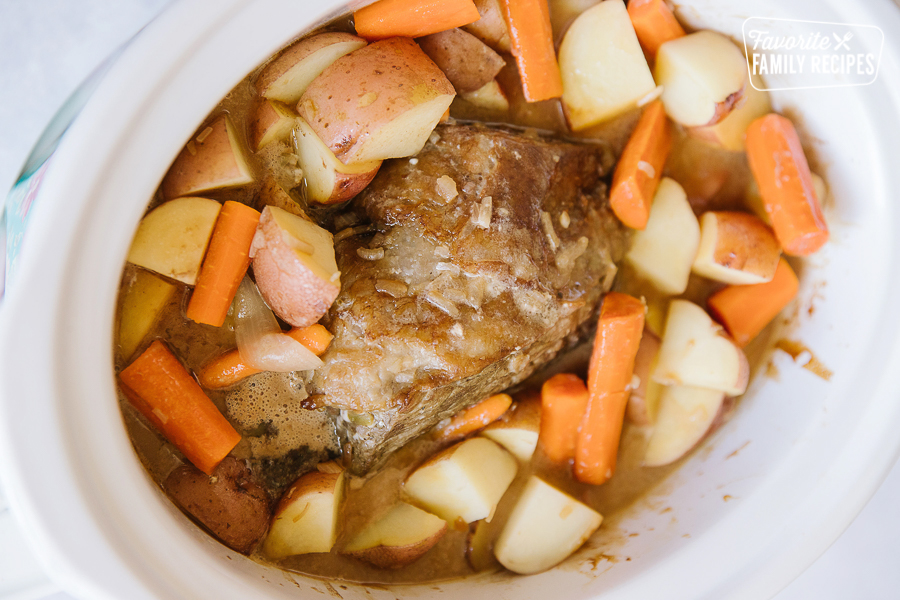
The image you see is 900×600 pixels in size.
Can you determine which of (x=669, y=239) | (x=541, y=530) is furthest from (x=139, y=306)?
(x=669, y=239)

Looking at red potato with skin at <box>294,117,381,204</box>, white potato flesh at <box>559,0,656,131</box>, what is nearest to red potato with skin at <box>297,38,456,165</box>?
red potato with skin at <box>294,117,381,204</box>

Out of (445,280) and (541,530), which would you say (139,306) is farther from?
(541,530)

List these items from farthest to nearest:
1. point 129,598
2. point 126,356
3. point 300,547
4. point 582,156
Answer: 1. point 582,156
2. point 300,547
3. point 126,356
4. point 129,598

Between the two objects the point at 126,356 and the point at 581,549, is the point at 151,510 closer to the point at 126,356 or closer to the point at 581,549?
the point at 126,356

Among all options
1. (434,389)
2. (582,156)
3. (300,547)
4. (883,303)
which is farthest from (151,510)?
(883,303)

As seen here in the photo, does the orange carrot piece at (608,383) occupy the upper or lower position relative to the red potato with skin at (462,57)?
lower

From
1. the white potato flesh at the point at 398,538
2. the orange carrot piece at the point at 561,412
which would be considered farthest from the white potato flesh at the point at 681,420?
the white potato flesh at the point at 398,538

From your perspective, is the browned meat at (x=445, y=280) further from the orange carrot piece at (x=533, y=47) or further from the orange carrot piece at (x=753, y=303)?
the orange carrot piece at (x=753, y=303)

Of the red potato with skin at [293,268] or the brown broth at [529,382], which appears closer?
the red potato with skin at [293,268]
